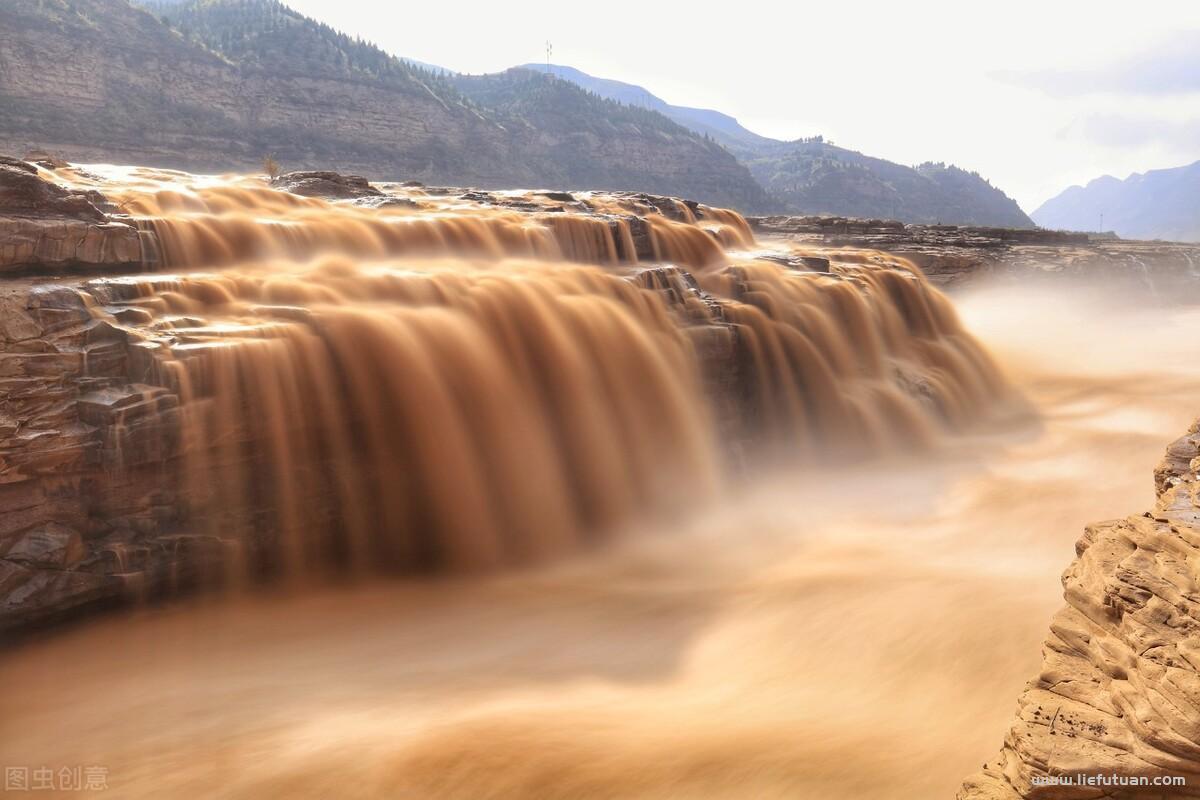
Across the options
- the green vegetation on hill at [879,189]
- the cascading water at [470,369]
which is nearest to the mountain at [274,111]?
the green vegetation on hill at [879,189]

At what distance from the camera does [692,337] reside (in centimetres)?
1059

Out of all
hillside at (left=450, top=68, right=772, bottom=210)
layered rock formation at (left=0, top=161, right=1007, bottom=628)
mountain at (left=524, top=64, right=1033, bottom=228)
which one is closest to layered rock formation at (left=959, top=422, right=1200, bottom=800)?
layered rock formation at (left=0, top=161, right=1007, bottom=628)

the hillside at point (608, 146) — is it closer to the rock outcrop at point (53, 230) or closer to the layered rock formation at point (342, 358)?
the layered rock formation at point (342, 358)

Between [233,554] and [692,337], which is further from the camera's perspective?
[692,337]

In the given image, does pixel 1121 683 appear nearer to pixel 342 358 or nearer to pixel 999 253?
pixel 342 358

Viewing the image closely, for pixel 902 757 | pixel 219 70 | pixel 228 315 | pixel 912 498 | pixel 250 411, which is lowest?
pixel 912 498

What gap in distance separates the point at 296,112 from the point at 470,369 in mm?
67024

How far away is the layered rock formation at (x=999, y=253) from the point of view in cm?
2847

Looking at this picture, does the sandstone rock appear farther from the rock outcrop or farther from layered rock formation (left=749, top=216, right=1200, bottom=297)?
layered rock formation (left=749, top=216, right=1200, bottom=297)

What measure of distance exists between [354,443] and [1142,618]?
620cm

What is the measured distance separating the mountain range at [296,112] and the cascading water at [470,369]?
158 feet

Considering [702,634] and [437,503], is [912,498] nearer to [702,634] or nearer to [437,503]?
[702,634]

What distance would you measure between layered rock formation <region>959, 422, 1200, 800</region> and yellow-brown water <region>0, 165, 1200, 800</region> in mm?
983

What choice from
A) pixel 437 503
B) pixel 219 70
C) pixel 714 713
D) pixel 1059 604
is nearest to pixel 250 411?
pixel 437 503
